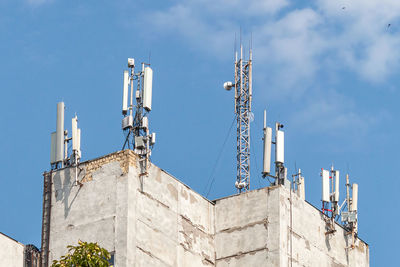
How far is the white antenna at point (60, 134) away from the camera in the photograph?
3049 inches

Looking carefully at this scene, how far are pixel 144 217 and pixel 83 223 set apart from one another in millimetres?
3357

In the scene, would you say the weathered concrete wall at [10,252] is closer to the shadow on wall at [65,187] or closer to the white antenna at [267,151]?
the shadow on wall at [65,187]

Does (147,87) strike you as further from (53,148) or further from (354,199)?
(354,199)

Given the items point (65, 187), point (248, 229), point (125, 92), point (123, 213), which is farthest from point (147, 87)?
point (248, 229)

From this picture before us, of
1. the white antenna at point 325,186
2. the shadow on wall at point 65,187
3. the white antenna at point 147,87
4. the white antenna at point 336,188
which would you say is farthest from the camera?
the white antenna at point 336,188

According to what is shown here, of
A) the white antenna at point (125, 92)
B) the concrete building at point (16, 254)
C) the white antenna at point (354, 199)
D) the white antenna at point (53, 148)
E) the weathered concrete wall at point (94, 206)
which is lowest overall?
the concrete building at point (16, 254)

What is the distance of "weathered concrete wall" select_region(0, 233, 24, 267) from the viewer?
248 ft

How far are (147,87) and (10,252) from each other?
12.1m

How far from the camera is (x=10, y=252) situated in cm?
7600

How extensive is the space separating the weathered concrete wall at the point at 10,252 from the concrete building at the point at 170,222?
1.87 meters

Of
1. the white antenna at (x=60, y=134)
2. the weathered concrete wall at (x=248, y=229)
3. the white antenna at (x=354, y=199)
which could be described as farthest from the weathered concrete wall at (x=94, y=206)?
the white antenna at (x=354, y=199)

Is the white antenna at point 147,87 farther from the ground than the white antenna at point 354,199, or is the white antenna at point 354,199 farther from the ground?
the white antenna at point 147,87

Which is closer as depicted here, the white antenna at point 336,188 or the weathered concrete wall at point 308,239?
the weathered concrete wall at point 308,239

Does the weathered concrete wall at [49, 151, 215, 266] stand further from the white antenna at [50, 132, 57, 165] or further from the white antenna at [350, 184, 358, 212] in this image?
the white antenna at [350, 184, 358, 212]
